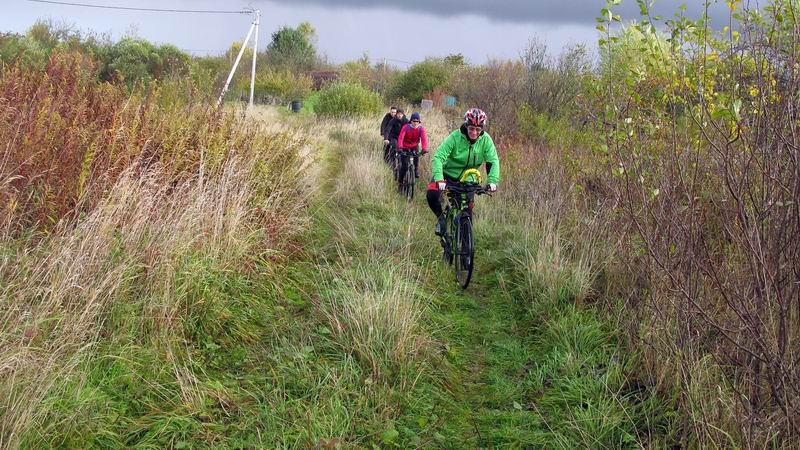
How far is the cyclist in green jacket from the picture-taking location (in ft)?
24.4

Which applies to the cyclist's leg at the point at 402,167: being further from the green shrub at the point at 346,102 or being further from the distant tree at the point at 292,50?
the distant tree at the point at 292,50

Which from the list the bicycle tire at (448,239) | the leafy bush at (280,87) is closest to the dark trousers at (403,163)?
the bicycle tire at (448,239)

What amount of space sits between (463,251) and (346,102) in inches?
833

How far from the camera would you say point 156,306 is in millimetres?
4434

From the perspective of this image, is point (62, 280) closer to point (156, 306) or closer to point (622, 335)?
point (156, 306)

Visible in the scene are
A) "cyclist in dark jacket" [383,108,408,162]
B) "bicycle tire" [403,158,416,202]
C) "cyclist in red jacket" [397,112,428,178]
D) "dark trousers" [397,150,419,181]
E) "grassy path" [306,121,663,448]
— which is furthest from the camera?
"cyclist in dark jacket" [383,108,408,162]

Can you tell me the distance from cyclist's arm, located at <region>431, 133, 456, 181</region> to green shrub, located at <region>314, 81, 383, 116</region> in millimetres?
19046

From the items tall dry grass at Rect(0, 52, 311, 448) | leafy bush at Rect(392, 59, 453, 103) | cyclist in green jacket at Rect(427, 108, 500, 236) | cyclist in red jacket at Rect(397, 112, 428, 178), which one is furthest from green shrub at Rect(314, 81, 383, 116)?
tall dry grass at Rect(0, 52, 311, 448)

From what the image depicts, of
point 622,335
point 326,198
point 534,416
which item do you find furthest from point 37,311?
point 326,198

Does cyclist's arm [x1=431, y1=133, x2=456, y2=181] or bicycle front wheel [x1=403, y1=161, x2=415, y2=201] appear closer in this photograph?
cyclist's arm [x1=431, y1=133, x2=456, y2=181]

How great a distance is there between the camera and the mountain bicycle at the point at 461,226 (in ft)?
23.4

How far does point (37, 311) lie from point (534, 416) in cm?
301

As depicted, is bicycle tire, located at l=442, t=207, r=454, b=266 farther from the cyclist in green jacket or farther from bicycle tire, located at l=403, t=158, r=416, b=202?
bicycle tire, located at l=403, t=158, r=416, b=202

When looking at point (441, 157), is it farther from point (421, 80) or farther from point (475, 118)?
point (421, 80)
